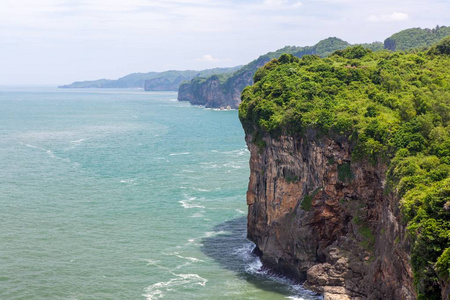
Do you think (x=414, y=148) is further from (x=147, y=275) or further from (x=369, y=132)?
(x=147, y=275)

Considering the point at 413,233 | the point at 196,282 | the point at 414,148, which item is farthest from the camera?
the point at 196,282

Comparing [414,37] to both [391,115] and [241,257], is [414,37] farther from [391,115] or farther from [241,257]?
[241,257]

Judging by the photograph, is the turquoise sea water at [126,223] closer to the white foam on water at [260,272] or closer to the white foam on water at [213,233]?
the white foam on water at [260,272]

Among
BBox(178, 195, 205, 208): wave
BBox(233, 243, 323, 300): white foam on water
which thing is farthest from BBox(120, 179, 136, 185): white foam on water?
BBox(233, 243, 323, 300): white foam on water

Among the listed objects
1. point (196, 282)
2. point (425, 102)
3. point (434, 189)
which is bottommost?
point (196, 282)

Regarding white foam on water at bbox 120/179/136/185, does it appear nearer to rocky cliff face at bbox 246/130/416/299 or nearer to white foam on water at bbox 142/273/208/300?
rocky cliff face at bbox 246/130/416/299

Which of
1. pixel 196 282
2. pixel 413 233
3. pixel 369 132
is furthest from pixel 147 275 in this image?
pixel 413 233

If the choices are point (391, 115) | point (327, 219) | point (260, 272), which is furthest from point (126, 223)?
point (391, 115)
